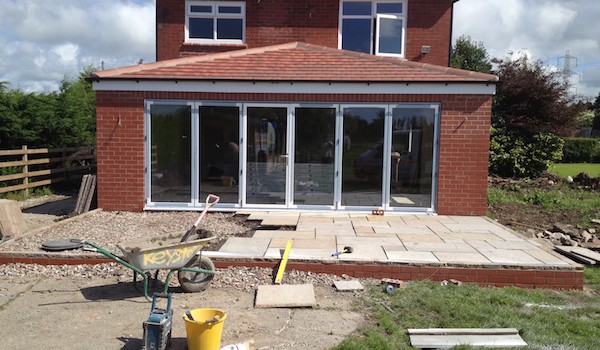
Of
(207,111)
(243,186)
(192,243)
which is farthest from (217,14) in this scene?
(192,243)

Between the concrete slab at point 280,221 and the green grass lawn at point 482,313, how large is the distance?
3555 mm

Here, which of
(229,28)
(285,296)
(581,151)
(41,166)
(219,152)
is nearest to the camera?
(285,296)

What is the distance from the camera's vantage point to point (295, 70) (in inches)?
451

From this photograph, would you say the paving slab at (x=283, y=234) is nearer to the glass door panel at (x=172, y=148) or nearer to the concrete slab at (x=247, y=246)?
the concrete slab at (x=247, y=246)

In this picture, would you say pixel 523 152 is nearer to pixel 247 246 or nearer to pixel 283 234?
pixel 283 234

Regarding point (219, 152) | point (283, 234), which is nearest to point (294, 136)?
point (219, 152)

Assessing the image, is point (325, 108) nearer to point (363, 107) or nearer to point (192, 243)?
point (363, 107)

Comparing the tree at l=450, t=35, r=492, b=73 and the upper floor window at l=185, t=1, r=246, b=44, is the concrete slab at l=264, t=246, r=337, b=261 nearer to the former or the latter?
the upper floor window at l=185, t=1, r=246, b=44

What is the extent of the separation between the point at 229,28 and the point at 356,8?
395 cm

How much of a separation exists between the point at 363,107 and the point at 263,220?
3.44 m

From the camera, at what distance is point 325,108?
11203mm

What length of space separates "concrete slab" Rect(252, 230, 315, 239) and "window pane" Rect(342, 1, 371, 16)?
855 centimetres

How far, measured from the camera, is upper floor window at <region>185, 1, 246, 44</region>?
49.0 feet

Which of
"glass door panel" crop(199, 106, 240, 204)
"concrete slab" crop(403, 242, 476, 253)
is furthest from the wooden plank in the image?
"glass door panel" crop(199, 106, 240, 204)
